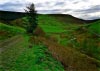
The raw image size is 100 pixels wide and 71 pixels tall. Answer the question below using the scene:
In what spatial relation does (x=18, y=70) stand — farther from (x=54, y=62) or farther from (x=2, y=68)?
(x=54, y=62)

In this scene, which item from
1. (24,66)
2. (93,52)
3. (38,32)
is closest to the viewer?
(24,66)

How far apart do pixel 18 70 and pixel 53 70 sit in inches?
99.5

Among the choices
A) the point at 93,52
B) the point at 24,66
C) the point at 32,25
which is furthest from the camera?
the point at 32,25

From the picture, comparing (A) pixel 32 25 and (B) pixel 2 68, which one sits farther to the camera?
(A) pixel 32 25

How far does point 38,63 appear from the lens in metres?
22.4

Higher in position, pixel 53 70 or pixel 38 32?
pixel 53 70

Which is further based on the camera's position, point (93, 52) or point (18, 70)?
point (93, 52)

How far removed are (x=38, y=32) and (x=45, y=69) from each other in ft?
219

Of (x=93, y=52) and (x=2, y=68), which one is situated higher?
(x=2, y=68)

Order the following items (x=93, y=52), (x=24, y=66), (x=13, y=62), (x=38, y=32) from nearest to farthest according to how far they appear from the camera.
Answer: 1. (x=24, y=66)
2. (x=13, y=62)
3. (x=93, y=52)
4. (x=38, y=32)

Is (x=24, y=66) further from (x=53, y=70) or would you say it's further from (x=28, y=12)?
(x=28, y=12)

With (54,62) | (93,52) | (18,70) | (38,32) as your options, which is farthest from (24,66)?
(38,32)

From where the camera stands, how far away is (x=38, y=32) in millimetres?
86938

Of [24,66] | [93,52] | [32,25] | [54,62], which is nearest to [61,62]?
[54,62]
